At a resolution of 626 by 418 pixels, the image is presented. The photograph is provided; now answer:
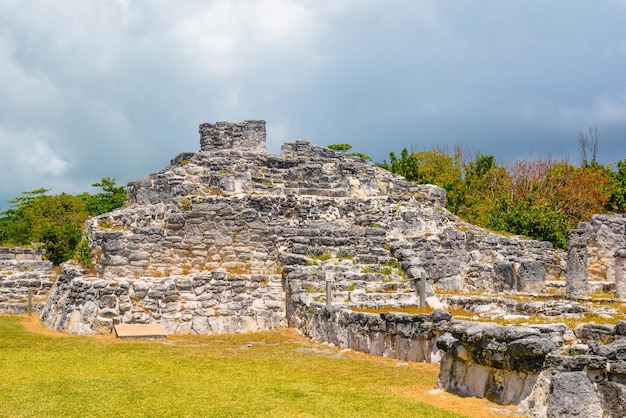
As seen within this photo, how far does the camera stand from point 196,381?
33.2 feet

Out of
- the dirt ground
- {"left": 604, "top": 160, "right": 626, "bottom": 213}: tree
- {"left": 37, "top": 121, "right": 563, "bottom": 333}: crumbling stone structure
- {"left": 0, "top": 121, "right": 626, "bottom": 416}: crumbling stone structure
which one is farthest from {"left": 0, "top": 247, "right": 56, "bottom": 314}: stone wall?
{"left": 604, "top": 160, "right": 626, "bottom": 213}: tree

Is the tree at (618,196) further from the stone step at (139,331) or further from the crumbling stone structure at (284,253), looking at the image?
the stone step at (139,331)

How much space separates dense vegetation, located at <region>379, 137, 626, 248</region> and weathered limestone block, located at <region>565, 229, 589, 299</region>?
1159 centimetres

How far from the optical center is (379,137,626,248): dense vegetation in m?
30.1

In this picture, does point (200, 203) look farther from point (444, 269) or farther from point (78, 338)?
point (444, 269)

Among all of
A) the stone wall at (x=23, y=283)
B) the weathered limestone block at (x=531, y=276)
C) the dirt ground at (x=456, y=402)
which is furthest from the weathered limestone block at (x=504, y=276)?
the stone wall at (x=23, y=283)

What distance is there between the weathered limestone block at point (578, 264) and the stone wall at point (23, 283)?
1608 cm

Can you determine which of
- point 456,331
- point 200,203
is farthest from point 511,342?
point 200,203

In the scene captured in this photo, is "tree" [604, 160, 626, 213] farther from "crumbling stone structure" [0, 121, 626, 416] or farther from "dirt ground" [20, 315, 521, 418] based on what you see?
"dirt ground" [20, 315, 521, 418]

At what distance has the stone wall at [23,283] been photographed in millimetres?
22641

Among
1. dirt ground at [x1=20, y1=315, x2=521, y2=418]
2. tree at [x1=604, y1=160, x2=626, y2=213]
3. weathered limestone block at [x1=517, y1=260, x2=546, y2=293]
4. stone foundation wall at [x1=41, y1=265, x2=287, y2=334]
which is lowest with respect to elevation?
dirt ground at [x1=20, y1=315, x2=521, y2=418]

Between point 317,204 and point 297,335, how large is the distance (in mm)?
6321

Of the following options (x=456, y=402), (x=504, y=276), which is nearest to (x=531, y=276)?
(x=504, y=276)

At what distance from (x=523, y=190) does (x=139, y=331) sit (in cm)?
3188
